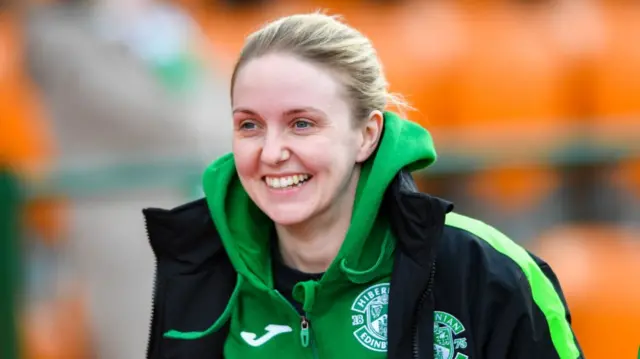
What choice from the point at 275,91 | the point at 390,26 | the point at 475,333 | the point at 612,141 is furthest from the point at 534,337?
the point at 390,26

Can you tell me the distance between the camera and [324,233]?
3.15 meters

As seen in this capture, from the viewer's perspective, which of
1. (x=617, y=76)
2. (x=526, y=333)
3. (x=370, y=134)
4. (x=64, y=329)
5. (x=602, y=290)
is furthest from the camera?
(x=617, y=76)

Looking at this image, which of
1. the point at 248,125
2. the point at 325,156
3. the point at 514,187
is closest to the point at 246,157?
the point at 248,125

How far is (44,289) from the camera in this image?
241 inches

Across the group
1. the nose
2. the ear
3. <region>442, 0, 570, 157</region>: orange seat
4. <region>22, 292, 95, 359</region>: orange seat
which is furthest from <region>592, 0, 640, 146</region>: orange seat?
the nose

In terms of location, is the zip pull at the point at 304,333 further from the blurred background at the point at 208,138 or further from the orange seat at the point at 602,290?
the orange seat at the point at 602,290

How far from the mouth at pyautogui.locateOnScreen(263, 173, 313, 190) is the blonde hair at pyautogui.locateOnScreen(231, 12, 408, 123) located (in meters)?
0.20

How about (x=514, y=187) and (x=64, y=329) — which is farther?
(x=514, y=187)

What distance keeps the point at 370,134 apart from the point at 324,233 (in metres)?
0.29

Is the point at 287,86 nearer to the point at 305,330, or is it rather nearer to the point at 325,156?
the point at 325,156

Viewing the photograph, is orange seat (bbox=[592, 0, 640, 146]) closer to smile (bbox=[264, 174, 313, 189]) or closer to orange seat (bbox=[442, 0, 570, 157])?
orange seat (bbox=[442, 0, 570, 157])

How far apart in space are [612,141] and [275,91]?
3.76m

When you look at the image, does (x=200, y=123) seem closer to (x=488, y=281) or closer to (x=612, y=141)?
(x=612, y=141)

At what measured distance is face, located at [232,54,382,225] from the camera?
2.96 meters
